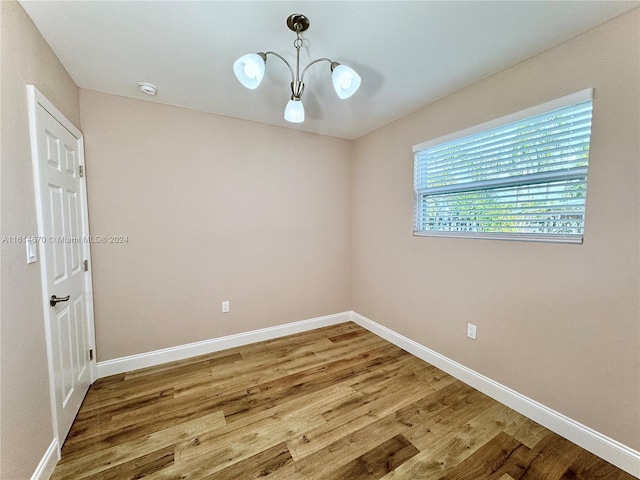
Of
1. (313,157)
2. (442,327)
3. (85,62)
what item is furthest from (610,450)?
(85,62)

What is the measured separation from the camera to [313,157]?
125 inches

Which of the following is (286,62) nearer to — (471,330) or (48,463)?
(471,330)

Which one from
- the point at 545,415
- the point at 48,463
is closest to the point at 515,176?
the point at 545,415

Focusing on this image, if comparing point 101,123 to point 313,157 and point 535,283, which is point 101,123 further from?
point 535,283

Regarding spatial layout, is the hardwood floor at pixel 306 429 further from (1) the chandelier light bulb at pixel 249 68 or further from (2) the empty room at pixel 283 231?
(1) the chandelier light bulb at pixel 249 68

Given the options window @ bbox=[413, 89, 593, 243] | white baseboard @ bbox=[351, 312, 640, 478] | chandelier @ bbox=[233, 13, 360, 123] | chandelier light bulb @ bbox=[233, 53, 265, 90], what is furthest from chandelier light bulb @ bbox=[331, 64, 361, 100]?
white baseboard @ bbox=[351, 312, 640, 478]

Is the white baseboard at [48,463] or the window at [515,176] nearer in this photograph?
the white baseboard at [48,463]

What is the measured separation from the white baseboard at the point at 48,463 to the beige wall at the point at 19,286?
0.03 metres

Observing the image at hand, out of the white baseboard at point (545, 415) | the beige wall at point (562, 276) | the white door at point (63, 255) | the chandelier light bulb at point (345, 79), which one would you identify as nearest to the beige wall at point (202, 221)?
the white door at point (63, 255)

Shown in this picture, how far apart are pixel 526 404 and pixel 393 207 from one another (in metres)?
1.95

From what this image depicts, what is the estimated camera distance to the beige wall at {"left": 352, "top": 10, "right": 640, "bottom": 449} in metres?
1.40

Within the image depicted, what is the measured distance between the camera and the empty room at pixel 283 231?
1.38 metres

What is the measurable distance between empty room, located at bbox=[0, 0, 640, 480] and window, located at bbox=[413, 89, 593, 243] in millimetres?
14

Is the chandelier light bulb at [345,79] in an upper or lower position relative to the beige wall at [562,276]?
upper
